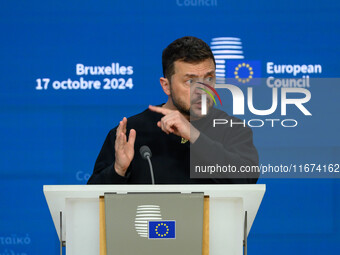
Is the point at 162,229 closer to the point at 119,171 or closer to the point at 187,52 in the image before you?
the point at 119,171

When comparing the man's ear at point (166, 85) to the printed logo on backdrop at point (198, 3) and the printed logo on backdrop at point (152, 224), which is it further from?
the printed logo on backdrop at point (152, 224)

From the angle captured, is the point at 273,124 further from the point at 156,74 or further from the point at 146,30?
the point at 146,30

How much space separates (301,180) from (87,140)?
1.35m

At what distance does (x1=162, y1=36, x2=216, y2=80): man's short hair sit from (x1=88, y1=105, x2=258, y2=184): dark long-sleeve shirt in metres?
0.29

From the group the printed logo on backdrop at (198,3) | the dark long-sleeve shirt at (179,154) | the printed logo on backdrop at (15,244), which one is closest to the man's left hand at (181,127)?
the dark long-sleeve shirt at (179,154)

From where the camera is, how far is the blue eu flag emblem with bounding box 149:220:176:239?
1.48m

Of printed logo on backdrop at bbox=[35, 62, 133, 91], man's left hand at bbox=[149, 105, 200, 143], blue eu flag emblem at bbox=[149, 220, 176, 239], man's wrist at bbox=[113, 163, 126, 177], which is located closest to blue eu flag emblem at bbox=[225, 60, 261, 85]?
printed logo on backdrop at bbox=[35, 62, 133, 91]

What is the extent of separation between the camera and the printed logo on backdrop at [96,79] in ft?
10.5

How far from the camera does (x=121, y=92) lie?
10.5ft

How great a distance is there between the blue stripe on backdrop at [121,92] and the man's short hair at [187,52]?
38 centimetres

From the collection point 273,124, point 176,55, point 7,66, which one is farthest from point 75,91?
point 273,124

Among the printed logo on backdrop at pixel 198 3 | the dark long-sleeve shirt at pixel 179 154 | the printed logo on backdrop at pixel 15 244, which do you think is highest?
the printed logo on backdrop at pixel 198 3

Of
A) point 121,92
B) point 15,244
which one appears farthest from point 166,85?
point 15,244

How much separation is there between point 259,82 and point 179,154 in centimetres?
85
